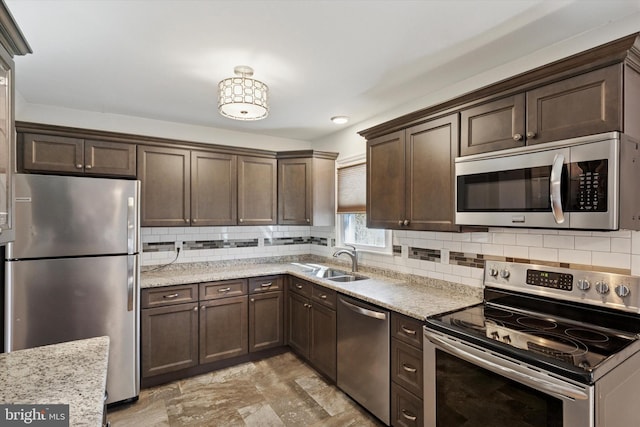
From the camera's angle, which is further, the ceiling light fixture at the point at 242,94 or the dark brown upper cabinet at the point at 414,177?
the dark brown upper cabinet at the point at 414,177

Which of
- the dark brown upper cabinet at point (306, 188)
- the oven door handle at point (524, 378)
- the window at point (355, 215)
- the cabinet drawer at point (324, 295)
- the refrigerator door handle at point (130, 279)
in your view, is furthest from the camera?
the dark brown upper cabinet at point (306, 188)

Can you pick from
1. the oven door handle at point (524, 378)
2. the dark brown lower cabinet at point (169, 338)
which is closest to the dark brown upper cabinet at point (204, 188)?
the dark brown lower cabinet at point (169, 338)

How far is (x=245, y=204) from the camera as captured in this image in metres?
3.61

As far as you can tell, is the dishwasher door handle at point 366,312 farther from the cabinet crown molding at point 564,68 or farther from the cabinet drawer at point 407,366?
the cabinet crown molding at point 564,68

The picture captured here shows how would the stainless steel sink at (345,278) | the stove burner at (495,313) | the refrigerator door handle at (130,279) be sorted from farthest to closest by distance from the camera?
the stainless steel sink at (345,278)
the refrigerator door handle at (130,279)
the stove burner at (495,313)

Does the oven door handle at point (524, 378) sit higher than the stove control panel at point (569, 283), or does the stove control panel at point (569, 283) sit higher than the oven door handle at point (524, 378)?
the stove control panel at point (569, 283)

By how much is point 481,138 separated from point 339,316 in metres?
1.68

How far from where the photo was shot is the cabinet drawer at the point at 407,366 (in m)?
2.01

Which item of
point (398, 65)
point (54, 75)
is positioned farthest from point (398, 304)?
point (54, 75)

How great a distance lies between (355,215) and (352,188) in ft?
1.03

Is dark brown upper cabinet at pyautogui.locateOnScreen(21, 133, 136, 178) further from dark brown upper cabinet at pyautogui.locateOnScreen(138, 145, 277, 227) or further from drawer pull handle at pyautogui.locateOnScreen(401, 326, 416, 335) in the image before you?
drawer pull handle at pyautogui.locateOnScreen(401, 326, 416, 335)

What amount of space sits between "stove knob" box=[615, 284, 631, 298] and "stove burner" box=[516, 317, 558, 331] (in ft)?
1.06

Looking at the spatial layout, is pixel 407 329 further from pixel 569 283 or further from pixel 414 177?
pixel 414 177

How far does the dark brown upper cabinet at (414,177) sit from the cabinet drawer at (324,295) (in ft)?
2.21
